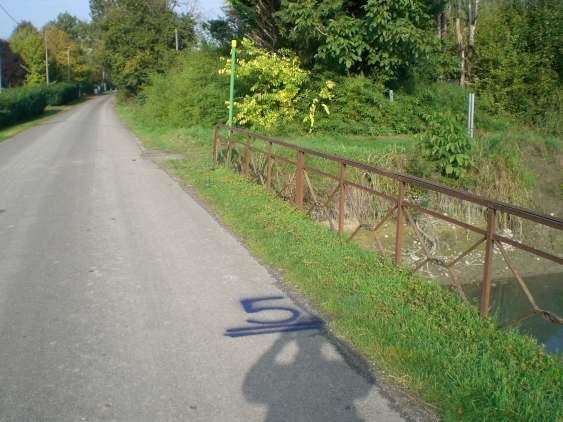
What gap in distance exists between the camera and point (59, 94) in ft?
196

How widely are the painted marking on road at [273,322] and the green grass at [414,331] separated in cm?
19

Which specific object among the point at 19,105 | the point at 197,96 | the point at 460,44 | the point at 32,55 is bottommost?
the point at 19,105

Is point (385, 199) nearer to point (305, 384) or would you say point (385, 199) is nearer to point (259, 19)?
point (305, 384)

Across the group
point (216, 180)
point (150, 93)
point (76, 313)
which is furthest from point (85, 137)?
point (76, 313)

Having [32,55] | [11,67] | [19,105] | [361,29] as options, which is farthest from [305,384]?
[32,55]

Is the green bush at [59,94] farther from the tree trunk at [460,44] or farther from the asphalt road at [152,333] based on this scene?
the asphalt road at [152,333]

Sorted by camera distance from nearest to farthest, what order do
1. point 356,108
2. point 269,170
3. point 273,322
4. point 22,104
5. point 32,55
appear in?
point 273,322
point 269,170
point 356,108
point 22,104
point 32,55

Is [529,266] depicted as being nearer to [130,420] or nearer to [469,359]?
[469,359]

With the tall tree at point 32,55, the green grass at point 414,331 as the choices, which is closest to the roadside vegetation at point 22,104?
the tall tree at point 32,55

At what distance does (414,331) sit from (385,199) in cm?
566

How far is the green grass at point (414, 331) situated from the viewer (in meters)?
3.85

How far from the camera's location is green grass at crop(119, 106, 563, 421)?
12.6ft

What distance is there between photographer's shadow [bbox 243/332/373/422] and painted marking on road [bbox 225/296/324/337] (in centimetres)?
30

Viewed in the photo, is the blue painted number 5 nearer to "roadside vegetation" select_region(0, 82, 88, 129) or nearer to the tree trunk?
the tree trunk
